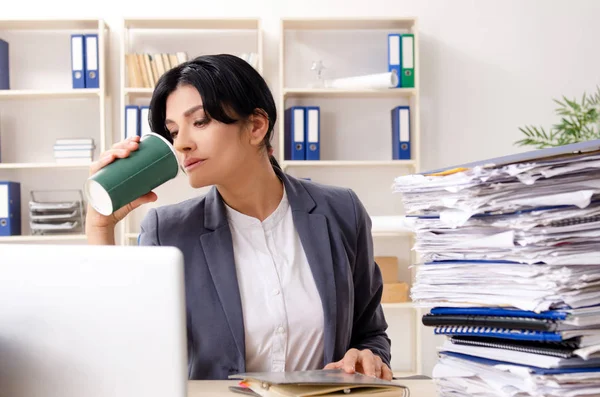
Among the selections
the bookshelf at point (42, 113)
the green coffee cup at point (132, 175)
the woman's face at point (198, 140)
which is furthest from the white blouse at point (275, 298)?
the bookshelf at point (42, 113)

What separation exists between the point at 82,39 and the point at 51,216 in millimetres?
979

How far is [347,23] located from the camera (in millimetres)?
4191

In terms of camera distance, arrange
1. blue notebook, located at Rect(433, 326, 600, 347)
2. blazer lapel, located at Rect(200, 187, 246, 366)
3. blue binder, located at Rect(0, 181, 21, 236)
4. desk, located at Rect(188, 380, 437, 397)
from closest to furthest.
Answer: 1. blue notebook, located at Rect(433, 326, 600, 347)
2. desk, located at Rect(188, 380, 437, 397)
3. blazer lapel, located at Rect(200, 187, 246, 366)
4. blue binder, located at Rect(0, 181, 21, 236)

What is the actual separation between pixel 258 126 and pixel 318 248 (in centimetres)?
32

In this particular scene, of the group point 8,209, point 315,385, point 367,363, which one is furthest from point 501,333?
point 8,209

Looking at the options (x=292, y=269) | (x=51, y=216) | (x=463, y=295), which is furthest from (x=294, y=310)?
(x=51, y=216)

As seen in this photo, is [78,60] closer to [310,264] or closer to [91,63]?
[91,63]

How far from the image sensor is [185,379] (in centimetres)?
72

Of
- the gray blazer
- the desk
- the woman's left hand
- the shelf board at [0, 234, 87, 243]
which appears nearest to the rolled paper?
the shelf board at [0, 234, 87, 243]

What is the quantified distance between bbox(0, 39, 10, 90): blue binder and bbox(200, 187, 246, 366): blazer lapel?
9.38 feet

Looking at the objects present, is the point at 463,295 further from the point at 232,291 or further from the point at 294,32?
the point at 294,32

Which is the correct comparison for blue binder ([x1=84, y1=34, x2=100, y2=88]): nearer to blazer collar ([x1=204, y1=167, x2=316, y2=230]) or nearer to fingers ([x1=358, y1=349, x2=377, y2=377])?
blazer collar ([x1=204, y1=167, x2=316, y2=230])

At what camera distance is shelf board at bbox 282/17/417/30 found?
13.4ft

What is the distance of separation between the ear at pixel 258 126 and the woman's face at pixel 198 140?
0.07m
